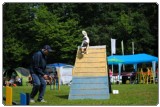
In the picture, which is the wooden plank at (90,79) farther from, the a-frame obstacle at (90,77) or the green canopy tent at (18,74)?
the green canopy tent at (18,74)

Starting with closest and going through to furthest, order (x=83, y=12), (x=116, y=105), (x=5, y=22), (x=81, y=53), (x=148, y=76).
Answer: (x=116, y=105)
(x=81, y=53)
(x=148, y=76)
(x=5, y=22)
(x=83, y=12)

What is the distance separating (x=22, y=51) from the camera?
33688 mm

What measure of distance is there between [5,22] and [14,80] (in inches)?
468

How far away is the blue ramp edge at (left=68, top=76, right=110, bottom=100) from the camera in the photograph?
1009 cm

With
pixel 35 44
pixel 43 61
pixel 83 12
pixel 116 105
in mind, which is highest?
pixel 83 12

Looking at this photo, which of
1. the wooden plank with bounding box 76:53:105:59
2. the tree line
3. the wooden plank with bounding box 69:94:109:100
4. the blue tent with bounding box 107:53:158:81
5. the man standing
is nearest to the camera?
the man standing

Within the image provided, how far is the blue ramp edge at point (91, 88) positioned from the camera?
10.1 m

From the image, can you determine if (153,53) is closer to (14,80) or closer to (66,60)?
(66,60)

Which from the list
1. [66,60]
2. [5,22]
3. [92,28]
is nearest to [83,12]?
[92,28]

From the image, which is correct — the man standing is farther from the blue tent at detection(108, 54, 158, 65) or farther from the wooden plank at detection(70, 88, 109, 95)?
the blue tent at detection(108, 54, 158, 65)

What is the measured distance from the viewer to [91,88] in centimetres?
1015

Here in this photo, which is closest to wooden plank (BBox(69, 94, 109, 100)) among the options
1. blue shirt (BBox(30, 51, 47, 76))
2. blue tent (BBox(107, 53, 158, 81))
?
blue shirt (BBox(30, 51, 47, 76))

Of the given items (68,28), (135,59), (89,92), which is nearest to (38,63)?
(89,92)

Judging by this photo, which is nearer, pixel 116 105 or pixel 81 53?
pixel 116 105
